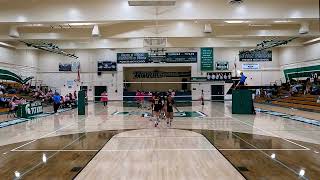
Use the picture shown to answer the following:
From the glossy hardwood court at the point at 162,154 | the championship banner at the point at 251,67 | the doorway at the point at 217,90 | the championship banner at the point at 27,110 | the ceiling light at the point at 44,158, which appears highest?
the championship banner at the point at 251,67

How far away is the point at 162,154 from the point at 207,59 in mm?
30027

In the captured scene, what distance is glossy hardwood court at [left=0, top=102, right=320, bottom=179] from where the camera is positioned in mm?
6059

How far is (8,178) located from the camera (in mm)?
5836

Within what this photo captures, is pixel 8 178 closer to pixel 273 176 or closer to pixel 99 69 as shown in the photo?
pixel 273 176

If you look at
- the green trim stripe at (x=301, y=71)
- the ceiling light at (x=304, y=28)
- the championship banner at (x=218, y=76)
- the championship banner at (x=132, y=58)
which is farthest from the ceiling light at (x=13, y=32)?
the green trim stripe at (x=301, y=71)

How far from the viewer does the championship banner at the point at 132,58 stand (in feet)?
127

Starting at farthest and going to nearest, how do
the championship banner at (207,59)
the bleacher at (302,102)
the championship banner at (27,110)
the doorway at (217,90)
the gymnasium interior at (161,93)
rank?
the doorway at (217,90) → the championship banner at (207,59) → the bleacher at (302,102) → the championship banner at (27,110) → the gymnasium interior at (161,93)

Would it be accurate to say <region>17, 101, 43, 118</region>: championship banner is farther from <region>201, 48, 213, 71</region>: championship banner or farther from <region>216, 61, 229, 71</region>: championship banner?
<region>216, 61, 229, 71</region>: championship banner

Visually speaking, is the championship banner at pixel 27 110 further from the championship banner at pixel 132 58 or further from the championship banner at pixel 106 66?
the championship banner at pixel 132 58

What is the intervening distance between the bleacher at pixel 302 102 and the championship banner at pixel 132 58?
15.5 m

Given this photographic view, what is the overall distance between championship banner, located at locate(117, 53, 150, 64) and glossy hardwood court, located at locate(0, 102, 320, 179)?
2696 centimetres

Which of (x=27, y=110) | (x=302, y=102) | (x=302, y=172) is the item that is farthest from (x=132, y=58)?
(x=302, y=172)

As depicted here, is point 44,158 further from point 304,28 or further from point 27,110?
point 304,28

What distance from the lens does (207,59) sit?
1454 inches
